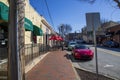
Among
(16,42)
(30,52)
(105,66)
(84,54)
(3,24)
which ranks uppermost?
(3,24)

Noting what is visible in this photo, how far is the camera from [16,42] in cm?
619

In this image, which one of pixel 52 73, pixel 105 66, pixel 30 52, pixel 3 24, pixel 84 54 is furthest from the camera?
pixel 84 54

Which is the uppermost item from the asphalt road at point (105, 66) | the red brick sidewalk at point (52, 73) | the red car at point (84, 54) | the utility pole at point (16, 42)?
the utility pole at point (16, 42)

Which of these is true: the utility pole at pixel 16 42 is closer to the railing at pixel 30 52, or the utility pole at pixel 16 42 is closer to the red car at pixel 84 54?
the railing at pixel 30 52

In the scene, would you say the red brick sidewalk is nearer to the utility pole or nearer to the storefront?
the storefront

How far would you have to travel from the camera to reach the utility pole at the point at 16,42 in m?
6.14

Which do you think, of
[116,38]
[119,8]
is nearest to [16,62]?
[119,8]

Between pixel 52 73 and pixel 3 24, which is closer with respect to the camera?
pixel 52 73

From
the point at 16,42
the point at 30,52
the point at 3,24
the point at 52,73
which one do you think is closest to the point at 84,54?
the point at 30,52

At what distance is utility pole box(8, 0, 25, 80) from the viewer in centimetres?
614

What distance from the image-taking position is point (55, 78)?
12.2m

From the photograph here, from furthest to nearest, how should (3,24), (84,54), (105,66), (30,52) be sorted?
(84,54) < (105,66) < (30,52) < (3,24)

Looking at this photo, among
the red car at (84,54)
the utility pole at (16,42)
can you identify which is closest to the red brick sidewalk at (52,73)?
the utility pole at (16,42)

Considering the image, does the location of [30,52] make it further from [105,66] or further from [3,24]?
[105,66]
